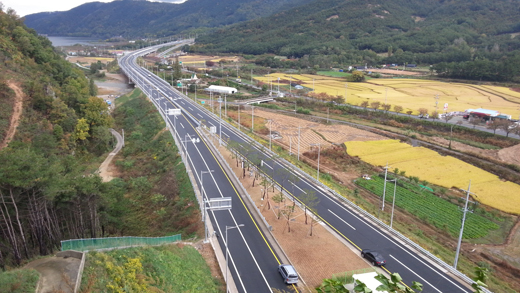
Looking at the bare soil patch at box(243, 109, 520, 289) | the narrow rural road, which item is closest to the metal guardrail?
the bare soil patch at box(243, 109, 520, 289)

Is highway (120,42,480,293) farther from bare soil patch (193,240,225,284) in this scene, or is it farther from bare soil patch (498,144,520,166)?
bare soil patch (498,144,520,166)

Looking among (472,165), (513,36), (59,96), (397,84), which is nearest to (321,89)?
(397,84)

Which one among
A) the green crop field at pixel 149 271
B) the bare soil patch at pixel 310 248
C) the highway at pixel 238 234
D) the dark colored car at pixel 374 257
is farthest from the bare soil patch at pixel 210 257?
the dark colored car at pixel 374 257

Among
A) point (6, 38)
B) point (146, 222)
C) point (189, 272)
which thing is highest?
point (6, 38)

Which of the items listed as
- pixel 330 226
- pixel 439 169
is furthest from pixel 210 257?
pixel 439 169

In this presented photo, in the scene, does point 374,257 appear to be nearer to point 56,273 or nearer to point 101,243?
point 101,243

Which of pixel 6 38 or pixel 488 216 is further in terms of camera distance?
pixel 6 38

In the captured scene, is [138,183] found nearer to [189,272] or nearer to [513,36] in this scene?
[189,272]
